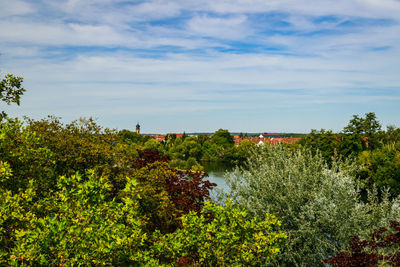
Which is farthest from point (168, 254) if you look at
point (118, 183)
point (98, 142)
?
point (98, 142)

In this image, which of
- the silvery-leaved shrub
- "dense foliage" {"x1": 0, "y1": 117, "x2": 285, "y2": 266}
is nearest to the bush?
"dense foliage" {"x1": 0, "y1": 117, "x2": 285, "y2": 266}

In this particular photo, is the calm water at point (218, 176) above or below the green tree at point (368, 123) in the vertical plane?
below

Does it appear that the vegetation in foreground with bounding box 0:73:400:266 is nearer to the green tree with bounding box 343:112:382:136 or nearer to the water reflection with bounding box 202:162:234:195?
the water reflection with bounding box 202:162:234:195

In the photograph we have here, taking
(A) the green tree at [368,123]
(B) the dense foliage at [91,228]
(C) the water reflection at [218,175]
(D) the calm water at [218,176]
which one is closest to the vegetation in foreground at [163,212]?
(B) the dense foliage at [91,228]

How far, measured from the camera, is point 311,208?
10.3 metres

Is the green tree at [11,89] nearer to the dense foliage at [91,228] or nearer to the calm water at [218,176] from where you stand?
the dense foliage at [91,228]

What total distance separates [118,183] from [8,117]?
607 cm

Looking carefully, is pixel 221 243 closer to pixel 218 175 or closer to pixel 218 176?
pixel 218 176

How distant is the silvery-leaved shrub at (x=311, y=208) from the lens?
10.3 metres

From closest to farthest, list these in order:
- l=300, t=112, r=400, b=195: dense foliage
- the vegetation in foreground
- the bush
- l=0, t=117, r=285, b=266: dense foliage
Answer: l=0, t=117, r=285, b=266: dense foliage, the vegetation in foreground, the bush, l=300, t=112, r=400, b=195: dense foliage

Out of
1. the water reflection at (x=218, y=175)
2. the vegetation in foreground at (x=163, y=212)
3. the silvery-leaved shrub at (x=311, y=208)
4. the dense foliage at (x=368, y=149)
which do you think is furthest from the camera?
the water reflection at (x=218, y=175)

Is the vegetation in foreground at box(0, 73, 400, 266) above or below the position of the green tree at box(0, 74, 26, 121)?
below

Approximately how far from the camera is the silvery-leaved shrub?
10336 millimetres

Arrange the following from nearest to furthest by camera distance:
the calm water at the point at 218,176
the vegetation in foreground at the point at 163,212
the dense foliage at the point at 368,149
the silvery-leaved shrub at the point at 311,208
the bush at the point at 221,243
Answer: the vegetation in foreground at the point at 163,212
the bush at the point at 221,243
the silvery-leaved shrub at the point at 311,208
the dense foliage at the point at 368,149
the calm water at the point at 218,176
